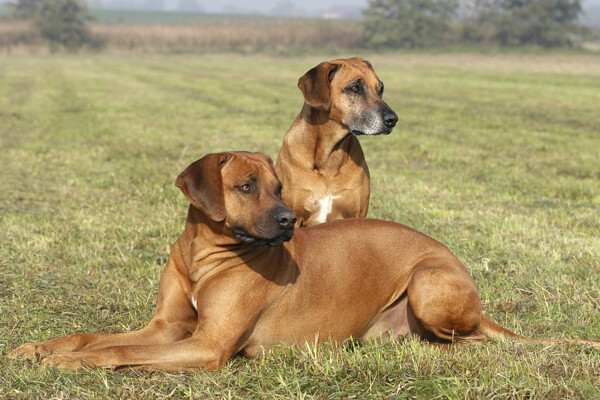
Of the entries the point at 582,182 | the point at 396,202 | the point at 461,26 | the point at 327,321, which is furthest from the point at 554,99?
the point at 461,26

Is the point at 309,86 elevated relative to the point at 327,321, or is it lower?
elevated

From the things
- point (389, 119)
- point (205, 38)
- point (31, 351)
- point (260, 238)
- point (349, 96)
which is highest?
point (349, 96)

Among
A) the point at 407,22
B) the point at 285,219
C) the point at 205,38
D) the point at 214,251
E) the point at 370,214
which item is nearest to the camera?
the point at 285,219

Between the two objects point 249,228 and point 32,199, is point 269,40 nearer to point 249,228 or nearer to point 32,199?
point 32,199

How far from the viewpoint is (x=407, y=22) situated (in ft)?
210

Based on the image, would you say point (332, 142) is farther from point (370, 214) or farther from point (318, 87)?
point (370, 214)

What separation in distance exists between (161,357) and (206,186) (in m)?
0.93

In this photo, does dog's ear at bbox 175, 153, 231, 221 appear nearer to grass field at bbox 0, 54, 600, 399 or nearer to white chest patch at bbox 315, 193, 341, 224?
grass field at bbox 0, 54, 600, 399

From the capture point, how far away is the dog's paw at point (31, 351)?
3862 millimetres

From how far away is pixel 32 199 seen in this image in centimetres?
863

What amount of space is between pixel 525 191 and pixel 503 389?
20.8ft

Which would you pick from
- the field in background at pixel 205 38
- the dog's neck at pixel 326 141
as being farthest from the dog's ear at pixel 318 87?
the field in background at pixel 205 38

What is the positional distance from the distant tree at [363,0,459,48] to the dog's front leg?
2332 inches

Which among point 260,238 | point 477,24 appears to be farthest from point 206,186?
point 477,24
